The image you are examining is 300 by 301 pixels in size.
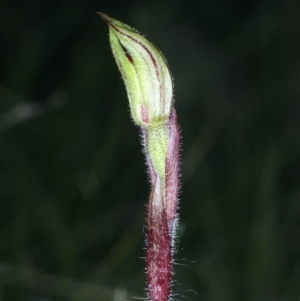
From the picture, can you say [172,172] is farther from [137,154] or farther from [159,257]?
[137,154]

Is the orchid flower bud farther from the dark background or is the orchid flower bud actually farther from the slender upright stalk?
the dark background

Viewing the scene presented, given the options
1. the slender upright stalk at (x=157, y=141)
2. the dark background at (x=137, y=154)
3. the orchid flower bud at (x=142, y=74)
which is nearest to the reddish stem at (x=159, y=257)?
the slender upright stalk at (x=157, y=141)

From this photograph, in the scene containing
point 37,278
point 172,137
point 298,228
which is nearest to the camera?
point 172,137

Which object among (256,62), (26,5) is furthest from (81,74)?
(256,62)

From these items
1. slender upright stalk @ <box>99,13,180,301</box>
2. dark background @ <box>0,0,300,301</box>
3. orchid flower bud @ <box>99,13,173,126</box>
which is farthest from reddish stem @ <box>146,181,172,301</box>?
dark background @ <box>0,0,300,301</box>

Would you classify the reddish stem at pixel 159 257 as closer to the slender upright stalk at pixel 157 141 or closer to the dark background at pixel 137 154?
the slender upright stalk at pixel 157 141

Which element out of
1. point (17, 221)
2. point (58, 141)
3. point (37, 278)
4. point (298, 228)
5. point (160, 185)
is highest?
point (58, 141)

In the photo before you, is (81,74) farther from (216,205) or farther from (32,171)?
(216,205)
